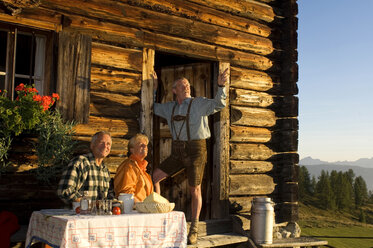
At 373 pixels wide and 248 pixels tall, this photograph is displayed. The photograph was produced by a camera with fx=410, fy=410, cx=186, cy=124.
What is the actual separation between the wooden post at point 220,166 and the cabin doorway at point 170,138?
0.38 ft

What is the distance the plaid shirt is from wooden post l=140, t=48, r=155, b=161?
142cm

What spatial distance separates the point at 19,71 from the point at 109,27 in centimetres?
132

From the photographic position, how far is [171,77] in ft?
23.8

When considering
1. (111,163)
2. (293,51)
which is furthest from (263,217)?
(293,51)

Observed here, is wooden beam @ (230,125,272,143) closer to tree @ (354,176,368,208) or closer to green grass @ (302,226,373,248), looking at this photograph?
green grass @ (302,226,373,248)

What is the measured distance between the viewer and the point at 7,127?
14.0 ft

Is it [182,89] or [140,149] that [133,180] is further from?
[182,89]

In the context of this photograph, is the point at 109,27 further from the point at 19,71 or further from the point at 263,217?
the point at 263,217

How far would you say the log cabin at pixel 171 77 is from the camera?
5.02m

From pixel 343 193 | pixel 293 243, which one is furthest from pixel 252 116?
pixel 343 193

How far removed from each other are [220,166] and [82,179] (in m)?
2.88

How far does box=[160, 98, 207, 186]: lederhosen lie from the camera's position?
5555 millimetres

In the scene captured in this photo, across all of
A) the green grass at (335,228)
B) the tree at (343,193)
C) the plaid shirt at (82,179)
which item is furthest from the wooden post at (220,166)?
the tree at (343,193)

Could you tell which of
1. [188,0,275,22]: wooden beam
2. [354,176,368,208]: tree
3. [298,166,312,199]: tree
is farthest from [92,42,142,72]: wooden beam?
[354,176,368,208]: tree
